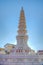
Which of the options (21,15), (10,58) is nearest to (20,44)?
(21,15)

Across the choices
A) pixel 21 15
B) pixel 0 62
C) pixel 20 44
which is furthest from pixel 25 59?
Answer: pixel 21 15

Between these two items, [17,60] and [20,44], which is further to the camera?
[20,44]

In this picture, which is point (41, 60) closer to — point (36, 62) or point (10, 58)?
Result: point (36, 62)

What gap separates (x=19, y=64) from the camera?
71.6 feet

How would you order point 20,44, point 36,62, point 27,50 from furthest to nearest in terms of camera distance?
1. point 20,44
2. point 27,50
3. point 36,62

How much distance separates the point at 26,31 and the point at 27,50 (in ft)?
14.7

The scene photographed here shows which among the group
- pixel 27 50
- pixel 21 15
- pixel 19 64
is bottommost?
pixel 19 64

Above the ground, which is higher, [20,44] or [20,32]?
[20,32]

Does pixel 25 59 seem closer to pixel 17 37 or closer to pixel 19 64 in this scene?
pixel 19 64

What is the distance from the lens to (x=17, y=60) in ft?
72.6

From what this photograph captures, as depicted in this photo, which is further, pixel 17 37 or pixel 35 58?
pixel 17 37

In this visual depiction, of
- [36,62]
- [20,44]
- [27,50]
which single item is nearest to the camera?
[36,62]

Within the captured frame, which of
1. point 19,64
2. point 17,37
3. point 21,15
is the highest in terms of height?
point 21,15

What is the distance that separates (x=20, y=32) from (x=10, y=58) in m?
11.5
